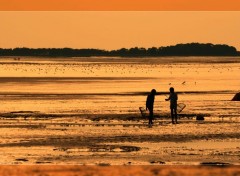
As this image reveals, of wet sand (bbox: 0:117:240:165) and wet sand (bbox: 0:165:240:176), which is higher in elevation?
wet sand (bbox: 0:165:240:176)

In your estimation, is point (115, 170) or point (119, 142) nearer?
point (115, 170)

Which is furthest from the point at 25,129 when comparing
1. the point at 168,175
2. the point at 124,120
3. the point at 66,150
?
the point at 168,175

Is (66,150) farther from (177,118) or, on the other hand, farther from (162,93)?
(162,93)

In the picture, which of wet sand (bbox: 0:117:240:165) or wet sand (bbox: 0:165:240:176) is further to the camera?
wet sand (bbox: 0:117:240:165)

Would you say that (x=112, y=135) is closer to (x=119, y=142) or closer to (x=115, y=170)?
(x=119, y=142)

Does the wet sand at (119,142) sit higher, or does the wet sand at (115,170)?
the wet sand at (115,170)

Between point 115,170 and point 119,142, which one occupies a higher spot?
point 115,170

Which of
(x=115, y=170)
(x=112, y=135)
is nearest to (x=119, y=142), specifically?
(x=112, y=135)

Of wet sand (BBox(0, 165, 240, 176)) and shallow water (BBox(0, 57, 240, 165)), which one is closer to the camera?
wet sand (BBox(0, 165, 240, 176))

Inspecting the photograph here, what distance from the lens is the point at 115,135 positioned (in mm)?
35375

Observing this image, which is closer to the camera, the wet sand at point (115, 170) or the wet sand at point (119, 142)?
the wet sand at point (115, 170)

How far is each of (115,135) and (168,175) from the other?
1157cm

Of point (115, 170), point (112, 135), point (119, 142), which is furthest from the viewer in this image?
point (112, 135)

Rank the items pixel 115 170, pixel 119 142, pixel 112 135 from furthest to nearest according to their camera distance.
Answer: pixel 112 135
pixel 119 142
pixel 115 170
